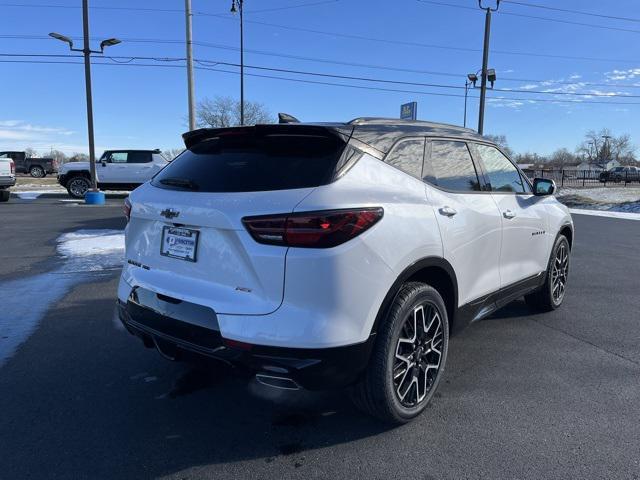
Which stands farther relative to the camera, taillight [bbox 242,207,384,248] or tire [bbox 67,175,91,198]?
tire [bbox 67,175,91,198]

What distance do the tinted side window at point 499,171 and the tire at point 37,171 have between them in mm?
45735

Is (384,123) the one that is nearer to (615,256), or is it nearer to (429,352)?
(429,352)

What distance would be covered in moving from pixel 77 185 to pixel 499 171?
65.6 ft

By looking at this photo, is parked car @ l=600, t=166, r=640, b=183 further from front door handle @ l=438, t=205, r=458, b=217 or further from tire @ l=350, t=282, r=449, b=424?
tire @ l=350, t=282, r=449, b=424

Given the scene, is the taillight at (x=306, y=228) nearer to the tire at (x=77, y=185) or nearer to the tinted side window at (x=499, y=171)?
the tinted side window at (x=499, y=171)

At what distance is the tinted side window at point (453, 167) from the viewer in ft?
10.8

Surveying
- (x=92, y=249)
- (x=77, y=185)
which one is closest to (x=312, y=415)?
(x=92, y=249)

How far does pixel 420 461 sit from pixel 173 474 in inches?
50.4

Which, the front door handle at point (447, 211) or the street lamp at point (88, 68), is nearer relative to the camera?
the front door handle at point (447, 211)

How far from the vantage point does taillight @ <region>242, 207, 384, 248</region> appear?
231cm

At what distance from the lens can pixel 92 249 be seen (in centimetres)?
854

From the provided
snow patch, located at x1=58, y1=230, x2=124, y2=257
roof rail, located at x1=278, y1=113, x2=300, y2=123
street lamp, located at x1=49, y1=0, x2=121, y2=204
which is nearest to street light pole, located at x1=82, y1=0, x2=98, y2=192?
street lamp, located at x1=49, y1=0, x2=121, y2=204

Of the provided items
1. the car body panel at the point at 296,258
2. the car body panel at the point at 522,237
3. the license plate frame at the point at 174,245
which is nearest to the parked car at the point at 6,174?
the car body panel at the point at 296,258

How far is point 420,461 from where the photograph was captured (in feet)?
8.41
